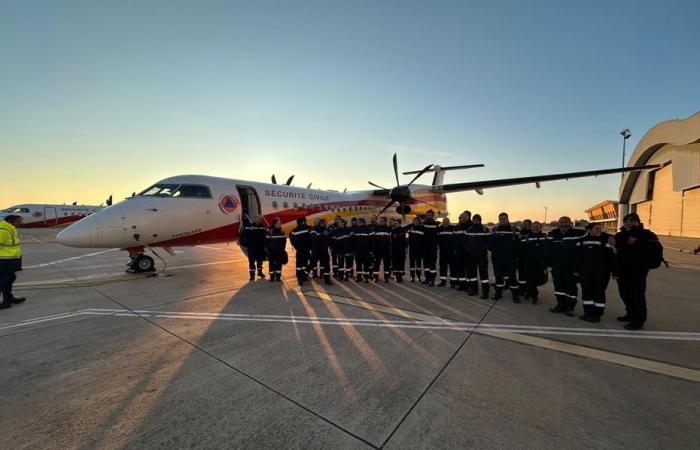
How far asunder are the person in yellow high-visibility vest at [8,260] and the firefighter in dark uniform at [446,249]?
9.35 metres

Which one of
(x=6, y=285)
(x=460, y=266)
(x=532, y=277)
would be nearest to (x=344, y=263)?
(x=460, y=266)

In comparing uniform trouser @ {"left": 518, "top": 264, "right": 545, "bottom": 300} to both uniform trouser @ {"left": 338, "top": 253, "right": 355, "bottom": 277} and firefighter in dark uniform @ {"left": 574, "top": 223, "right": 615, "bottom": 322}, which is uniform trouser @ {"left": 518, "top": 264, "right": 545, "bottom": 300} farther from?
uniform trouser @ {"left": 338, "top": 253, "right": 355, "bottom": 277}

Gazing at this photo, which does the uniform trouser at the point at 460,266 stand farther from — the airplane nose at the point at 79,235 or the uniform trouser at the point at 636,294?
the airplane nose at the point at 79,235

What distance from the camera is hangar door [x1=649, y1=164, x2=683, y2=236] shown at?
1086 inches

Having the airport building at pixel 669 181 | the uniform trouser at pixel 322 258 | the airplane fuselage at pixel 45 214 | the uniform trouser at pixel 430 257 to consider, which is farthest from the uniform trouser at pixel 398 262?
the airplane fuselage at pixel 45 214

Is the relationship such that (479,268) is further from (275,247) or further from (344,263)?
(275,247)

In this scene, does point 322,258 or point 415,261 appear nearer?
point 415,261

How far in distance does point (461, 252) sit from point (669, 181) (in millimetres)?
36423

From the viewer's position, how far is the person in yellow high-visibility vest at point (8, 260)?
6.11 m

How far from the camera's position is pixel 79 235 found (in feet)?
25.3

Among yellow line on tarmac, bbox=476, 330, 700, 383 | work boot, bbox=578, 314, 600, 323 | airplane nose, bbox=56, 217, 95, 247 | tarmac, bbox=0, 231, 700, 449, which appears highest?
airplane nose, bbox=56, 217, 95, 247

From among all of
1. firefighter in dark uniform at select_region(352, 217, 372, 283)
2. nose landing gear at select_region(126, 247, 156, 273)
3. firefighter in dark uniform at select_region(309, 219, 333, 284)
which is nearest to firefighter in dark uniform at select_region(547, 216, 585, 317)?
firefighter in dark uniform at select_region(352, 217, 372, 283)

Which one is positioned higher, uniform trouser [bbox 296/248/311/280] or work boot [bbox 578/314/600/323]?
uniform trouser [bbox 296/248/311/280]

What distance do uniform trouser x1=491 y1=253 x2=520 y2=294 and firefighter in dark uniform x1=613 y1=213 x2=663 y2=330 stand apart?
1721 mm
